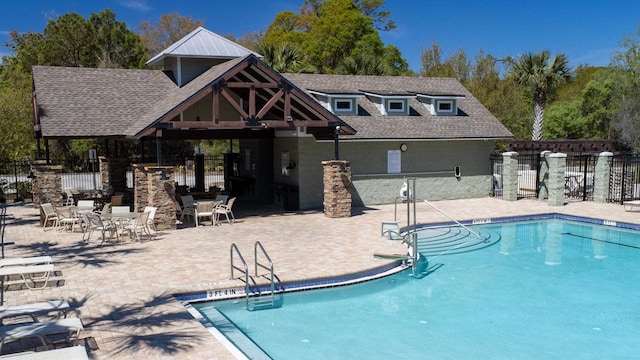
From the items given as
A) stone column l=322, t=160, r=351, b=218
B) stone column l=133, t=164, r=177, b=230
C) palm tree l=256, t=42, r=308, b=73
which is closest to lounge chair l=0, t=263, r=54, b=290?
stone column l=133, t=164, r=177, b=230

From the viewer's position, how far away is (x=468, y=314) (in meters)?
10.7

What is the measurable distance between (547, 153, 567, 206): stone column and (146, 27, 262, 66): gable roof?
531 inches

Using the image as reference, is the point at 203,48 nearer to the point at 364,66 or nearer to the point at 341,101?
the point at 341,101

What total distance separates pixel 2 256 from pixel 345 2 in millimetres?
40803

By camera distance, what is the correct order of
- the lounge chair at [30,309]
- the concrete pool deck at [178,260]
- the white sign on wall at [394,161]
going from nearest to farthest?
1. the lounge chair at [30,309]
2. the concrete pool deck at [178,260]
3. the white sign on wall at [394,161]

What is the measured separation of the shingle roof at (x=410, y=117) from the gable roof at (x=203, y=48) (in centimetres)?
311

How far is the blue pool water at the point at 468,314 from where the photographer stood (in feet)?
29.7

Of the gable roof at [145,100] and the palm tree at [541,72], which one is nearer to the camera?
the gable roof at [145,100]

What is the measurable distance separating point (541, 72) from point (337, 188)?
94.8 feet

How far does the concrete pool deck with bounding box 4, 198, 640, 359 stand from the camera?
8523 mm

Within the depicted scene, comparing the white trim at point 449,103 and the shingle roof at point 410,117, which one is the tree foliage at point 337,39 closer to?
the shingle roof at point 410,117

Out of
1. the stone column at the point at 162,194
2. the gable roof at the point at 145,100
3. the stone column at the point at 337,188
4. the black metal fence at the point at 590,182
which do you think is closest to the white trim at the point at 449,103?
the black metal fence at the point at 590,182

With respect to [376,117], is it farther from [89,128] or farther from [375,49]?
[375,49]

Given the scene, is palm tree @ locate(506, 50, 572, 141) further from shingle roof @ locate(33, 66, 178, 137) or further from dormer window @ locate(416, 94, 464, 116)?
shingle roof @ locate(33, 66, 178, 137)
